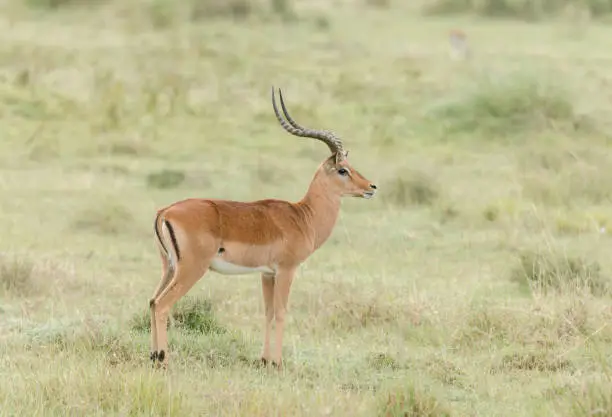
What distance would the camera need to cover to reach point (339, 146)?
696cm

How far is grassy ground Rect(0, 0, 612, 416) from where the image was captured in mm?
6328

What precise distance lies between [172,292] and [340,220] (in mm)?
5208

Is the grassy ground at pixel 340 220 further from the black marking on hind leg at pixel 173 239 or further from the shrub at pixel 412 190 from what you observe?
the black marking on hind leg at pixel 173 239

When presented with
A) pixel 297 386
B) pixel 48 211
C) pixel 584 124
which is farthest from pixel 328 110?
Answer: pixel 297 386

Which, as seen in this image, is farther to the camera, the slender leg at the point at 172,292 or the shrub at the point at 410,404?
the slender leg at the point at 172,292

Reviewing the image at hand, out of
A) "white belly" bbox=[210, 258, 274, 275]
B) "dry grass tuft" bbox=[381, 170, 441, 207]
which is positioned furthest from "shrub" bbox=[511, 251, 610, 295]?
"dry grass tuft" bbox=[381, 170, 441, 207]

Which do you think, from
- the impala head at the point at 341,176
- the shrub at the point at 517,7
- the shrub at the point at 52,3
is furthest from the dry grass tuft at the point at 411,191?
the shrub at the point at 517,7

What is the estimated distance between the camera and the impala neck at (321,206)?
6.99 m

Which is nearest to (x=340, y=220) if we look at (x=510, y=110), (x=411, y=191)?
(x=411, y=191)

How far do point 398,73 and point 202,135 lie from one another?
5.58 metres

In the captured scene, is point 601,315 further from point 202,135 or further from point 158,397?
point 202,135

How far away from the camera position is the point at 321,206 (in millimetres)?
7020

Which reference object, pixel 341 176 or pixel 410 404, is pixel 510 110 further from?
pixel 410 404

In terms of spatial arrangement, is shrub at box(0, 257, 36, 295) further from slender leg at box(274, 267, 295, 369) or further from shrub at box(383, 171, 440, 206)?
shrub at box(383, 171, 440, 206)
